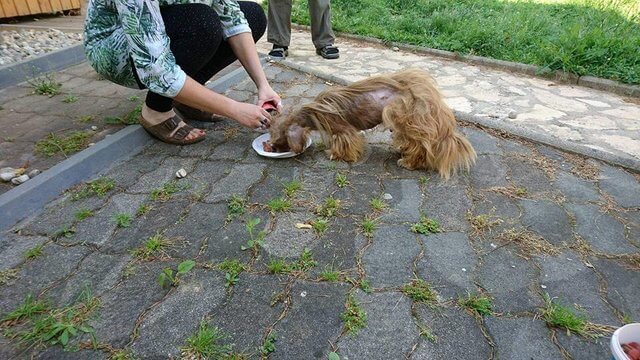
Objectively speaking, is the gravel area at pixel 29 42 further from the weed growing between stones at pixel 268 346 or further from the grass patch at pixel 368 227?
the weed growing between stones at pixel 268 346

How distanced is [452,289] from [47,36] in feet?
A: 19.1

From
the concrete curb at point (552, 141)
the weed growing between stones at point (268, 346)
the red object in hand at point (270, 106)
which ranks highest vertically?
the red object in hand at point (270, 106)

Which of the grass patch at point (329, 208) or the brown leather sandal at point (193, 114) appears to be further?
the brown leather sandal at point (193, 114)

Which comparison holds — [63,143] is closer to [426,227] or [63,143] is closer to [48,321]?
[48,321]

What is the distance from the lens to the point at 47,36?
5297mm

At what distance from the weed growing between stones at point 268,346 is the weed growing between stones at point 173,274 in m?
0.53

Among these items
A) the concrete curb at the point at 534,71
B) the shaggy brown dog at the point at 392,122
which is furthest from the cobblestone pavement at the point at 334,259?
the concrete curb at the point at 534,71

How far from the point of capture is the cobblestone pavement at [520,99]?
331 centimetres

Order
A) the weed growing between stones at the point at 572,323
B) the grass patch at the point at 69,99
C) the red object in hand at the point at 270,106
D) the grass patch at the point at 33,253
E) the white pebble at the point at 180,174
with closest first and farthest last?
the weed growing between stones at the point at 572,323 < the grass patch at the point at 33,253 < the white pebble at the point at 180,174 < the red object in hand at the point at 270,106 < the grass patch at the point at 69,99

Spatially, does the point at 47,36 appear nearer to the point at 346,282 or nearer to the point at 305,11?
the point at 305,11

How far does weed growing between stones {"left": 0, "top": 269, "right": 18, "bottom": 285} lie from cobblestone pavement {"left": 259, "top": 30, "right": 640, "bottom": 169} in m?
3.34

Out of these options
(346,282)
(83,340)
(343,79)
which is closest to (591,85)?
(343,79)

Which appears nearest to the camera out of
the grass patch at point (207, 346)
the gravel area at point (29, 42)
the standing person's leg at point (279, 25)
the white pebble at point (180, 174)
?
the grass patch at point (207, 346)

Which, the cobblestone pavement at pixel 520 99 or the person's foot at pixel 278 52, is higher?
the person's foot at pixel 278 52
